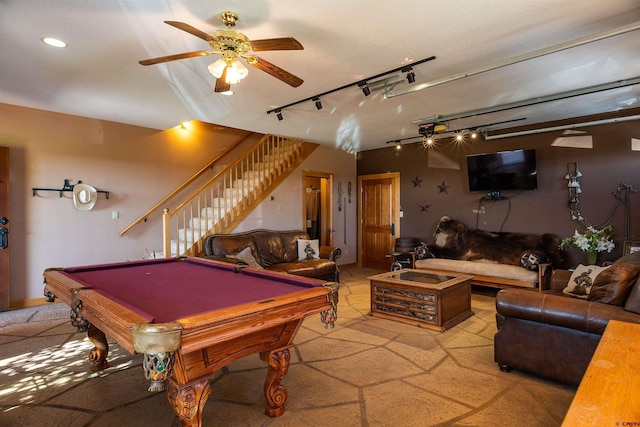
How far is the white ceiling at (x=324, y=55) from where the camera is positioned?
7.55 feet

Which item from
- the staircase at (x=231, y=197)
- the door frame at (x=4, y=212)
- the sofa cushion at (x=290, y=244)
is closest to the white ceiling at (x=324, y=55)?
the door frame at (x=4, y=212)

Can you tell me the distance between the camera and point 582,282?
324 centimetres

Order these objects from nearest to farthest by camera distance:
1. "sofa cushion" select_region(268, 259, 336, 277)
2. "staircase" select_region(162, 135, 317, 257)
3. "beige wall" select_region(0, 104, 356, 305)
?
"beige wall" select_region(0, 104, 356, 305), "sofa cushion" select_region(268, 259, 336, 277), "staircase" select_region(162, 135, 317, 257)

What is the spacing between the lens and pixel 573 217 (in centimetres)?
515

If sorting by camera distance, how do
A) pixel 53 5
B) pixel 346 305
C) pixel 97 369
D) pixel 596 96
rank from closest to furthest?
pixel 53 5
pixel 97 369
pixel 596 96
pixel 346 305

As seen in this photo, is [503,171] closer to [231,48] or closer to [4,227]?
[231,48]

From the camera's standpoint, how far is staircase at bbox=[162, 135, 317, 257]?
5.40m

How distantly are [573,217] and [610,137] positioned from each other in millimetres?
1208

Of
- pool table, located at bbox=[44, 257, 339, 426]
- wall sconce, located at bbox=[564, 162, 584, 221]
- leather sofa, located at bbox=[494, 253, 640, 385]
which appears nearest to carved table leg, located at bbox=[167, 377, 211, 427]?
pool table, located at bbox=[44, 257, 339, 426]

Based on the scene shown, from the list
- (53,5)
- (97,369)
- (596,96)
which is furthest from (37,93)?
(596,96)

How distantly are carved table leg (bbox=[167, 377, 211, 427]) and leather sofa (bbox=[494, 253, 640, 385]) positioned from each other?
221 cm

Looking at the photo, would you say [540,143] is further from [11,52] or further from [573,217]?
[11,52]

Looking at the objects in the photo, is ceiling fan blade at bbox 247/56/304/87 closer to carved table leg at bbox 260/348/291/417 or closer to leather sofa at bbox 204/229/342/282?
carved table leg at bbox 260/348/291/417

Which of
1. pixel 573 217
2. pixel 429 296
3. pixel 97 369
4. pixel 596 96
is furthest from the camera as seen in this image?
pixel 573 217
